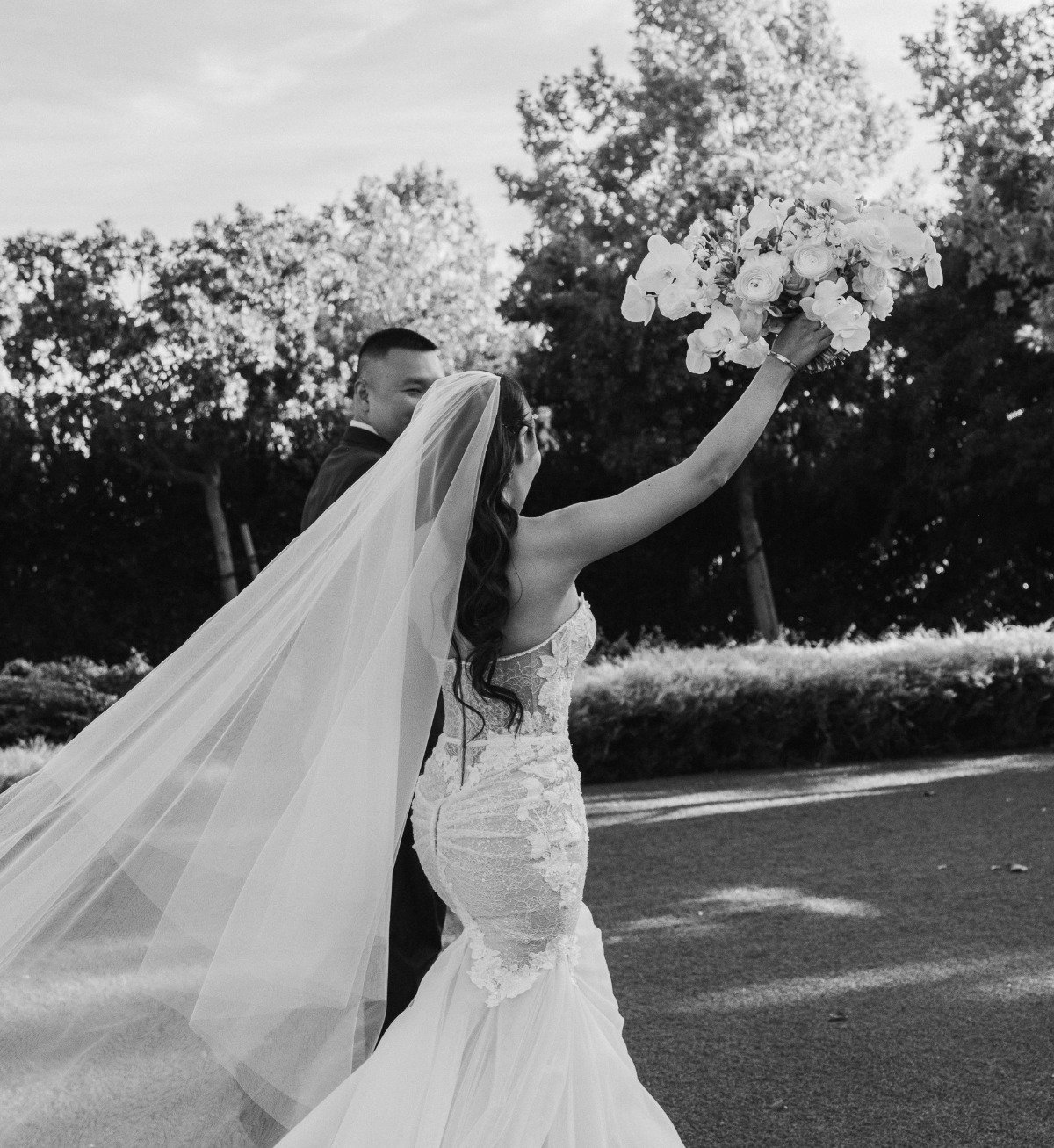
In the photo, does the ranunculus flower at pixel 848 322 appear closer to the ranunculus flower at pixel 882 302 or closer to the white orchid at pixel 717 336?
the ranunculus flower at pixel 882 302

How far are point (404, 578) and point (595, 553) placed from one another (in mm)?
457

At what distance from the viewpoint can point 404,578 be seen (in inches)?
112

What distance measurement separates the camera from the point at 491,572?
8.87ft

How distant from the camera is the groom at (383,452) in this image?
11.4 feet

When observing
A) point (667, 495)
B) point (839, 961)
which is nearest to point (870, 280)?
point (667, 495)

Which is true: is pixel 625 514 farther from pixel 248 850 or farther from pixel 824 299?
pixel 248 850

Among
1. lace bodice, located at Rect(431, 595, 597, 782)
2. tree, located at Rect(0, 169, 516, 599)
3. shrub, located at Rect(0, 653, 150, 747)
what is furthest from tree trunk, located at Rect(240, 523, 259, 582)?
lace bodice, located at Rect(431, 595, 597, 782)

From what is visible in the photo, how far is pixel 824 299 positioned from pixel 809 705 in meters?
8.21

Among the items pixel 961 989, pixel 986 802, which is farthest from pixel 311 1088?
pixel 986 802

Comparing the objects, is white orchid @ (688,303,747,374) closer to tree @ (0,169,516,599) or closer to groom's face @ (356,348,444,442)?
groom's face @ (356,348,444,442)

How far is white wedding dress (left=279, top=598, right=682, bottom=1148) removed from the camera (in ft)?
8.46

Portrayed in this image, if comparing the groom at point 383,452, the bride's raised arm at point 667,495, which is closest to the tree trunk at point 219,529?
the groom at point 383,452

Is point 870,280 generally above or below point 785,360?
above

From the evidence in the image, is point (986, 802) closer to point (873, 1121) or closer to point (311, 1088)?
point (873, 1121)
